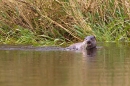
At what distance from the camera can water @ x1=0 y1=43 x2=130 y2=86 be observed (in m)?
6.60

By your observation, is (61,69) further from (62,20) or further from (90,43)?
(62,20)

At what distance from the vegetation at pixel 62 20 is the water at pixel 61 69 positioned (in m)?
2.83

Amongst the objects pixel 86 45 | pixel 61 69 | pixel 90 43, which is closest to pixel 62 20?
pixel 86 45

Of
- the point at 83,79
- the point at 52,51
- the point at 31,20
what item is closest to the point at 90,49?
the point at 52,51

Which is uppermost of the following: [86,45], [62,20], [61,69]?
[62,20]

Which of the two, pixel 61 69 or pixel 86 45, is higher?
pixel 86 45

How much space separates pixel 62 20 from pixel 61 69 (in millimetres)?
6592

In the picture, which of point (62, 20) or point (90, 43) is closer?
point (90, 43)

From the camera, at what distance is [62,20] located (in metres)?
14.5

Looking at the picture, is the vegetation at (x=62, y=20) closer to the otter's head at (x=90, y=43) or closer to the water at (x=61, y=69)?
the otter's head at (x=90, y=43)

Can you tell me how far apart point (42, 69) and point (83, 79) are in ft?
3.94

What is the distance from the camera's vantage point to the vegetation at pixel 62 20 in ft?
46.1

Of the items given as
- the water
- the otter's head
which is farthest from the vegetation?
the water

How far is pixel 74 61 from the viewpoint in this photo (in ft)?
30.2
